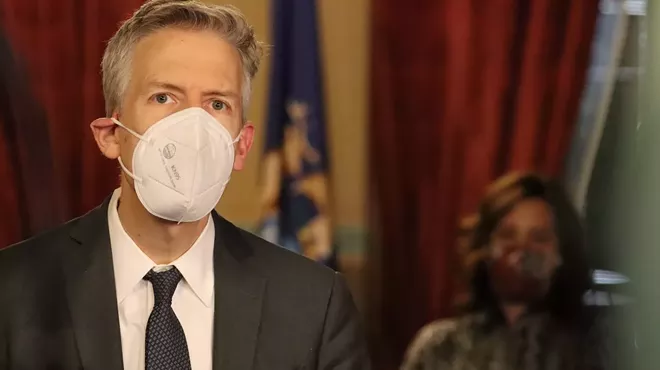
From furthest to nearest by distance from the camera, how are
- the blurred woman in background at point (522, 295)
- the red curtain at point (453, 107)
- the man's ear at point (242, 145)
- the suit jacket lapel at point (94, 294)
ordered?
the red curtain at point (453, 107), the blurred woman in background at point (522, 295), the man's ear at point (242, 145), the suit jacket lapel at point (94, 294)

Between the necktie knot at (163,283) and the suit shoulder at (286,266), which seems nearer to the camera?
the necktie knot at (163,283)

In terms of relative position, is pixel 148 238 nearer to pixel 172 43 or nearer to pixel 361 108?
pixel 172 43

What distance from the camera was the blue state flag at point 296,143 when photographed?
2242mm

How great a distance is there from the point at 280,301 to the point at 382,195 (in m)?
0.83

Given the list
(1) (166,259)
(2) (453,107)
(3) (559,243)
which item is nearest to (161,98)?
(1) (166,259)

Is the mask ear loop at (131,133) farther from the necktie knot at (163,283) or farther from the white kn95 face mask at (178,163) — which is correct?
the necktie knot at (163,283)

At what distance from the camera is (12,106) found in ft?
7.09

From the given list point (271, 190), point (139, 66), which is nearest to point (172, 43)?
point (139, 66)

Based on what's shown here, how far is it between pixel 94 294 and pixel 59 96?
89 centimetres

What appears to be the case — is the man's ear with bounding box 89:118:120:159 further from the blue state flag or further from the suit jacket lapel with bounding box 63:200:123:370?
the blue state flag

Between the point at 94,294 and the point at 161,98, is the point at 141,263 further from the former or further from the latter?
the point at 161,98

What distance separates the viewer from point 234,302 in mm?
1464

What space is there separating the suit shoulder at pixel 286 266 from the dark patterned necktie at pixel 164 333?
16 cm

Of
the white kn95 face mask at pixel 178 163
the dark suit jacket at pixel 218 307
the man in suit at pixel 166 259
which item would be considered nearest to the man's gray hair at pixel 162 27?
the man in suit at pixel 166 259
